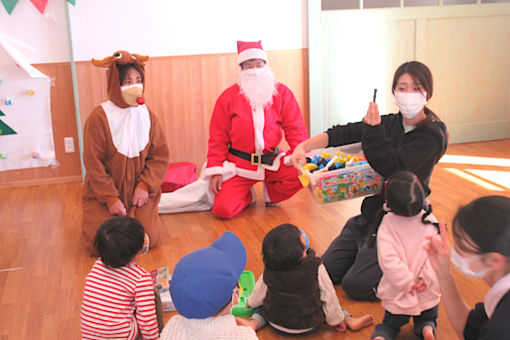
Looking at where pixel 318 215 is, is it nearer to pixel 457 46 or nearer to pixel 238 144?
pixel 238 144

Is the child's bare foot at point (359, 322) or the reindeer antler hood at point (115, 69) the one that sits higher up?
the reindeer antler hood at point (115, 69)

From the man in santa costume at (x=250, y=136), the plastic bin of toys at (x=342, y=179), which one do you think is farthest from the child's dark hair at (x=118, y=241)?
the man in santa costume at (x=250, y=136)

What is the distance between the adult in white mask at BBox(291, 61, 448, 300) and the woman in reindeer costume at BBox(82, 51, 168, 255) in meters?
1.05

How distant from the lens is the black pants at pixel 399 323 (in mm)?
2076

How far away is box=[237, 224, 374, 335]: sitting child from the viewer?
1.98 meters

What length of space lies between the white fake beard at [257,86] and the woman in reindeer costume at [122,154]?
74 cm

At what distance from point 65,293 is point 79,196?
1.68m

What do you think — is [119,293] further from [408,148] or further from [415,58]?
[415,58]

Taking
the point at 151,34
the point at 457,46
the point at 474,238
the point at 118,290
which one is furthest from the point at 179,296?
the point at 457,46

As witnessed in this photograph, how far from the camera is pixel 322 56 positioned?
486 cm

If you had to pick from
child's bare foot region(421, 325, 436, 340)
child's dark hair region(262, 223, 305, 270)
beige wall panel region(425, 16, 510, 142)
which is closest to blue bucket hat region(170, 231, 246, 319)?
child's dark hair region(262, 223, 305, 270)

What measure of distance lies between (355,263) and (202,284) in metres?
1.12

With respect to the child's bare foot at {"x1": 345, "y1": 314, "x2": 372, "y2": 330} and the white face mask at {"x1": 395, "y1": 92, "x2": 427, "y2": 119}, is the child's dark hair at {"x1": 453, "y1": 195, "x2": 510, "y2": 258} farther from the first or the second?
the white face mask at {"x1": 395, "y1": 92, "x2": 427, "y2": 119}

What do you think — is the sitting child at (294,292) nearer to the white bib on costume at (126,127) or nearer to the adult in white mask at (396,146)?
the adult in white mask at (396,146)
